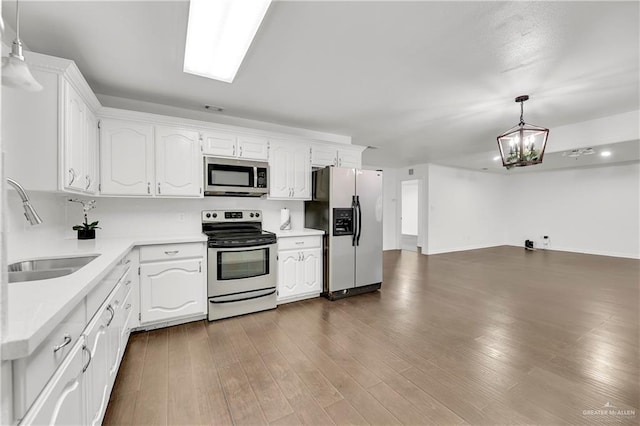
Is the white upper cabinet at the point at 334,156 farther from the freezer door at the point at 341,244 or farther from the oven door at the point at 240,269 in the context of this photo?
the oven door at the point at 240,269

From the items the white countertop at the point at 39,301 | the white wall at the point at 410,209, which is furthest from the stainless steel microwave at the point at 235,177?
the white wall at the point at 410,209

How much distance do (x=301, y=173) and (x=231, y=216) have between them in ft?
3.66

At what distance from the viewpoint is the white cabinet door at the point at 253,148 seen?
3.44 meters

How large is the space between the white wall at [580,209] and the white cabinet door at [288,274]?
8.27 meters

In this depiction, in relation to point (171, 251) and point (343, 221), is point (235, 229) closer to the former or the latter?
point (171, 251)

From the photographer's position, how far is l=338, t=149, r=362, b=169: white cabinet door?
169 inches

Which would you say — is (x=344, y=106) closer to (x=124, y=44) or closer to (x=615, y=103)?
(x=124, y=44)

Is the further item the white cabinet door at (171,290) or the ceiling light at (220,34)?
the white cabinet door at (171,290)

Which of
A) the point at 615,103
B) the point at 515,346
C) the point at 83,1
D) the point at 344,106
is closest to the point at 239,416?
the point at 515,346

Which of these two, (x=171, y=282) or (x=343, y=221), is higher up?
(x=343, y=221)

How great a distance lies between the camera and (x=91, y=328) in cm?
131

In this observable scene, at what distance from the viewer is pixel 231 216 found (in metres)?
3.60

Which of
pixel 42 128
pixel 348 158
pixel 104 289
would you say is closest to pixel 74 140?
pixel 42 128

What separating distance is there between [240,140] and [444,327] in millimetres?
→ 3160
